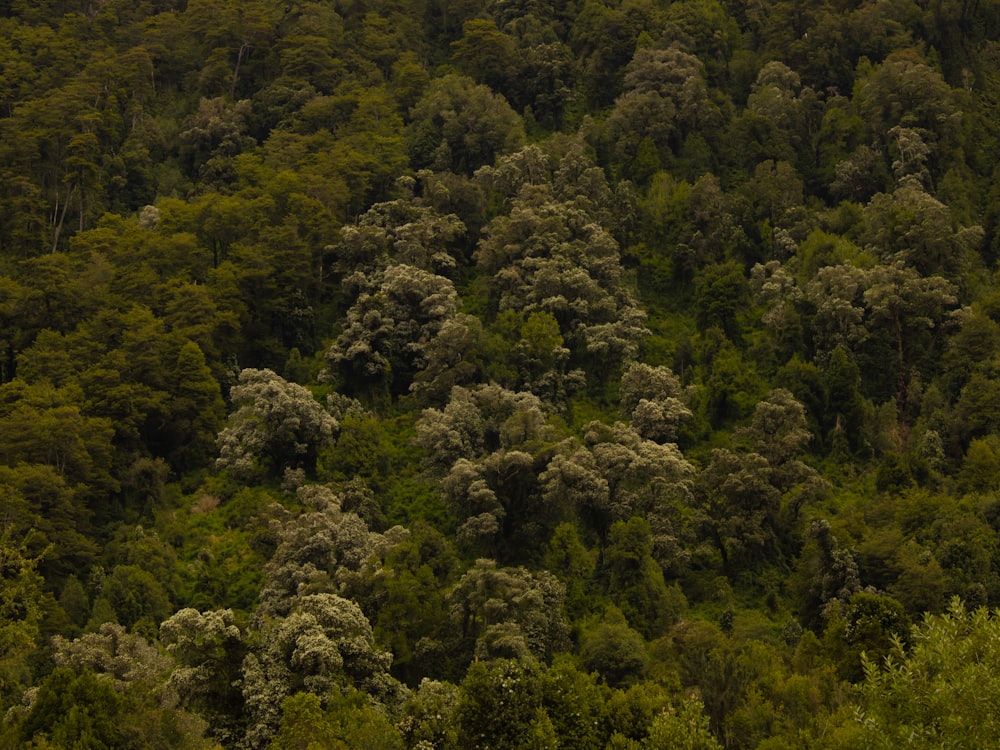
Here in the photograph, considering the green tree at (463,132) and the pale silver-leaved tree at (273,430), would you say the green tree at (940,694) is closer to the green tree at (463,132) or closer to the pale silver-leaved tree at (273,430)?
the pale silver-leaved tree at (273,430)

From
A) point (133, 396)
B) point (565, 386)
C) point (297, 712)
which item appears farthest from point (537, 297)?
point (297, 712)

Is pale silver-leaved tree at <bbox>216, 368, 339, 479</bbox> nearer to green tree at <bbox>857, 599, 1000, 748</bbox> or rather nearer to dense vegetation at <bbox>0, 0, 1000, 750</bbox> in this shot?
dense vegetation at <bbox>0, 0, 1000, 750</bbox>

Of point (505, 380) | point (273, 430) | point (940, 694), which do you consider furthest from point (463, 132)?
point (940, 694)

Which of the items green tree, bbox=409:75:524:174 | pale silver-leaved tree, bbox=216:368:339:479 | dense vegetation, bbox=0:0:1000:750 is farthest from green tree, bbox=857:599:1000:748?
green tree, bbox=409:75:524:174

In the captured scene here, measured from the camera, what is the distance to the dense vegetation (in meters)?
32.2

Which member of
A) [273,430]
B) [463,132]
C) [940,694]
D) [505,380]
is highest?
[940,694]

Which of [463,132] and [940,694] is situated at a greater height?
[940,694]

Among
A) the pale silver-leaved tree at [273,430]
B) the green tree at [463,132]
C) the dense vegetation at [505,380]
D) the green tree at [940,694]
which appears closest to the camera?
the green tree at [940,694]

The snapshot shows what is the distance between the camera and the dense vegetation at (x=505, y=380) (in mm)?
32188

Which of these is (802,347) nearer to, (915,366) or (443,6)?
(915,366)

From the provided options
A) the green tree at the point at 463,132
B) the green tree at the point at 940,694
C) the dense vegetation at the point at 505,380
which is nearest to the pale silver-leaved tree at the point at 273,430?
the dense vegetation at the point at 505,380

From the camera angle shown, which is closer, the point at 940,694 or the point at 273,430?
the point at 940,694

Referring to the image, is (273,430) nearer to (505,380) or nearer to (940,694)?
(505,380)

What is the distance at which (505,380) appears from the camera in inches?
1967
